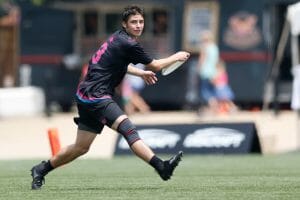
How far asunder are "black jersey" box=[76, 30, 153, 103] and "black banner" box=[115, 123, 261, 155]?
6.89 meters

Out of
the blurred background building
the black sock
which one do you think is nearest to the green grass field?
the black sock

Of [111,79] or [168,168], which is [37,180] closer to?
[111,79]

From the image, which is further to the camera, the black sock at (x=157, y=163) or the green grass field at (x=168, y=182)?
the black sock at (x=157, y=163)

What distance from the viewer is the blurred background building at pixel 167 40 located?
30.5 m

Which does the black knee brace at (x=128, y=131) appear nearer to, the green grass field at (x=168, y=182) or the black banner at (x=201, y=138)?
the green grass field at (x=168, y=182)

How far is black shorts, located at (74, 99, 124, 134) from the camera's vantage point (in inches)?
464

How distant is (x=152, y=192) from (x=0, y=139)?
43.7 ft

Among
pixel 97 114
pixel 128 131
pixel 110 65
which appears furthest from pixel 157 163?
pixel 110 65

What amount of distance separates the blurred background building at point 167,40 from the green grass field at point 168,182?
12.4 meters

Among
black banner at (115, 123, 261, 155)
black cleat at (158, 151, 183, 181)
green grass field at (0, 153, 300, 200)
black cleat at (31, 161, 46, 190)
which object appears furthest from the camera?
black banner at (115, 123, 261, 155)

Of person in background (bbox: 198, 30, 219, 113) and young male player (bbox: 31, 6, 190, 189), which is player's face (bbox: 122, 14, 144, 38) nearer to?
young male player (bbox: 31, 6, 190, 189)

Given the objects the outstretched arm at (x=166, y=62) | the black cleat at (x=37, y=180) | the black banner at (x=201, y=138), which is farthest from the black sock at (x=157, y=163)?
the black banner at (x=201, y=138)

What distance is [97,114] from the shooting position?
1185cm

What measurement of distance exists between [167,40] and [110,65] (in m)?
19.8
